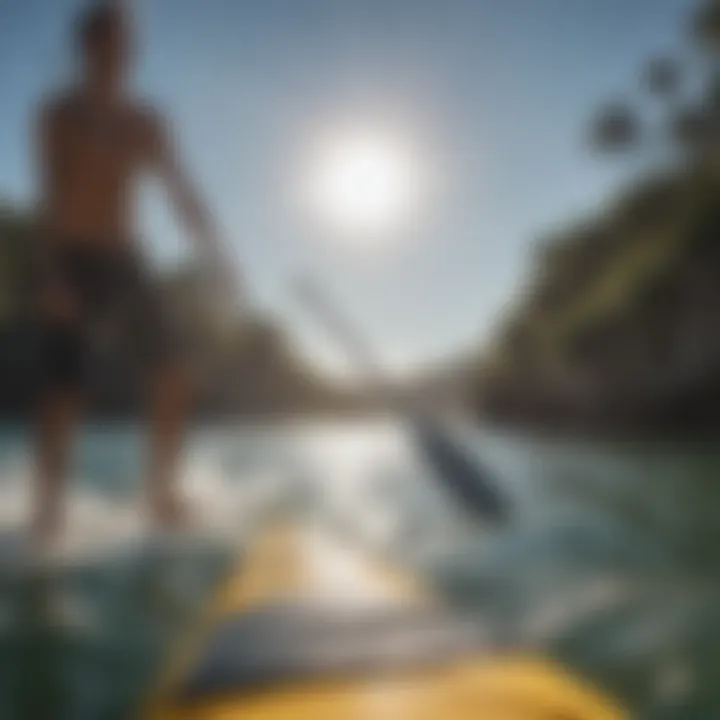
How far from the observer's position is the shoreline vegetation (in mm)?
1264

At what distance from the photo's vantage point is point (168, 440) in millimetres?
1208

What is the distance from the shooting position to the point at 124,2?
1226 millimetres

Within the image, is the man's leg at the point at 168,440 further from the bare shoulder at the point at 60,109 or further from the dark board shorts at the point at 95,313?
the bare shoulder at the point at 60,109

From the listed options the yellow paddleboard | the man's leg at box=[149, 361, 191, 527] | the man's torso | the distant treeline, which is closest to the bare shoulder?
the man's torso

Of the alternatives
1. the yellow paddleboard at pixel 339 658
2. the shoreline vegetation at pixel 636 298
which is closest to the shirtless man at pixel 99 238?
the yellow paddleboard at pixel 339 658

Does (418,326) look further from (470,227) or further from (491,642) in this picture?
(491,642)

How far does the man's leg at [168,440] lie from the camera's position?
3.96 ft

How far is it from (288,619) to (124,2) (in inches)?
29.7

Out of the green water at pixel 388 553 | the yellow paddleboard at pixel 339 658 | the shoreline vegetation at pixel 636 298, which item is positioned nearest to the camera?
the yellow paddleboard at pixel 339 658

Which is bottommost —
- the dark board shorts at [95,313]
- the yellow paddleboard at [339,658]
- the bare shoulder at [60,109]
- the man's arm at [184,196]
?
the yellow paddleboard at [339,658]

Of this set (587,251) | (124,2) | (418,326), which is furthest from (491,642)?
(124,2)

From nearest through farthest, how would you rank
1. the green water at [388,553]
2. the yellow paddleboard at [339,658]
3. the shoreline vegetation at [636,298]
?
1. the yellow paddleboard at [339,658]
2. the green water at [388,553]
3. the shoreline vegetation at [636,298]

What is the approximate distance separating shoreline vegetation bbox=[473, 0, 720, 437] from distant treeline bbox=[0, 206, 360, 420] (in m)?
0.23

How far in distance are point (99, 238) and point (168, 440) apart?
255 mm
